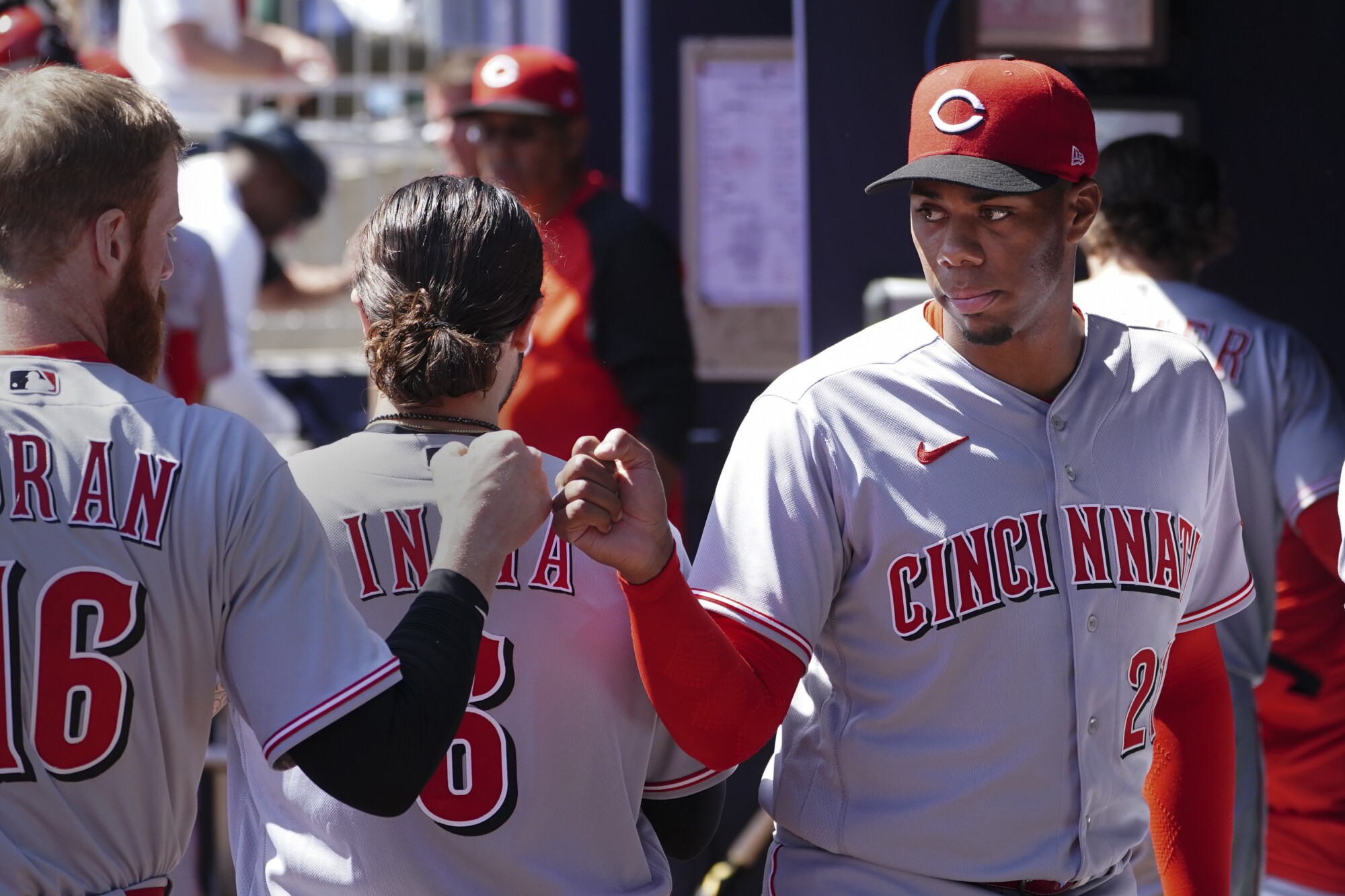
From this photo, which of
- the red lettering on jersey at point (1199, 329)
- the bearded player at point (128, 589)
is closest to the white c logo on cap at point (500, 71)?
the red lettering on jersey at point (1199, 329)

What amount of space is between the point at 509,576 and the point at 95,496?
51 cm

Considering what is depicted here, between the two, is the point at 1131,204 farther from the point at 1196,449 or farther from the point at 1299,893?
the point at 1299,893

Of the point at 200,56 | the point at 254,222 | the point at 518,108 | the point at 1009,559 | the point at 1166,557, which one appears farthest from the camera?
the point at 200,56

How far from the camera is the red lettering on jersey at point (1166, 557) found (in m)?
2.13

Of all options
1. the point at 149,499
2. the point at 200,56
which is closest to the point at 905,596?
the point at 149,499

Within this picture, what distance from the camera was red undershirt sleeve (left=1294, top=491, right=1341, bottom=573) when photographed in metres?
3.04

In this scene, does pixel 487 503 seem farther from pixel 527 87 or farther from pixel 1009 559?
pixel 527 87

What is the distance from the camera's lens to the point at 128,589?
1604 millimetres

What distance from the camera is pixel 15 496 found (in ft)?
5.19

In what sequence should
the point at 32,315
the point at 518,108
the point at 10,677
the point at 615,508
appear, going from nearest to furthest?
the point at 10,677, the point at 32,315, the point at 615,508, the point at 518,108

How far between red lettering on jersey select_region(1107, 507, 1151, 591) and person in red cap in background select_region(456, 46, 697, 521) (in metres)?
1.88

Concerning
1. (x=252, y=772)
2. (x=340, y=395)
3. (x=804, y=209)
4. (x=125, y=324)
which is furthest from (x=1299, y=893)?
(x=340, y=395)

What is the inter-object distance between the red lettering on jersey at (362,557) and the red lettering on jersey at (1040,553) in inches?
34.2

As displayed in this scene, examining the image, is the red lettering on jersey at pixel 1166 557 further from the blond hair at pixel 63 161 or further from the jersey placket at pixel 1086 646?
the blond hair at pixel 63 161
